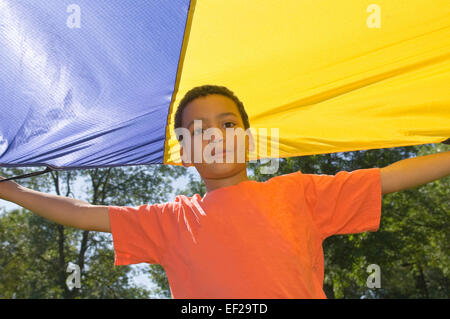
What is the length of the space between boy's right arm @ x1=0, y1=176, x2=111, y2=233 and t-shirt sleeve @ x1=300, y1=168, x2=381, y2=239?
2.77 feet

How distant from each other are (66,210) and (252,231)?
2.52ft

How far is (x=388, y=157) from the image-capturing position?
1420cm

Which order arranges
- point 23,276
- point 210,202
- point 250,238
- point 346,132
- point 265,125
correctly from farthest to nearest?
point 23,276
point 265,125
point 346,132
point 210,202
point 250,238

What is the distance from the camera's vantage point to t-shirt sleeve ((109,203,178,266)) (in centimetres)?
Answer: 204

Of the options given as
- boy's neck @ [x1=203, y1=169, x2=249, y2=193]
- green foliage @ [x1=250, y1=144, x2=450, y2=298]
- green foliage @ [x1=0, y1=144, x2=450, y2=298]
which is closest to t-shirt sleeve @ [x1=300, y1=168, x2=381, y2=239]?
boy's neck @ [x1=203, y1=169, x2=249, y2=193]

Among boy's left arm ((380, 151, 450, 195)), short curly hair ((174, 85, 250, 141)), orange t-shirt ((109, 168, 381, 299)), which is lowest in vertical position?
orange t-shirt ((109, 168, 381, 299))

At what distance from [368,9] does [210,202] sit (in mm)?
1156

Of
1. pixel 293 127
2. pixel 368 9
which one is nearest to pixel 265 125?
pixel 293 127

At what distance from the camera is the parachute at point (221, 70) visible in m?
2.35

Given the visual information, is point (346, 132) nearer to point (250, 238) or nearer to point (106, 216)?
point (250, 238)

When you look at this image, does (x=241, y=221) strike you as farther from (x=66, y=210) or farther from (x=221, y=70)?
(x=221, y=70)

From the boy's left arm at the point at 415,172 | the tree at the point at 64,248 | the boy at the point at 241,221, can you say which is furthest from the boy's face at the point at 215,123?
the tree at the point at 64,248

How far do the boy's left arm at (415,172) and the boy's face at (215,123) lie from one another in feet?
1.90

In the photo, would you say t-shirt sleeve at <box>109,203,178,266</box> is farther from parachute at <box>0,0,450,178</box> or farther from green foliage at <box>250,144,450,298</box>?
green foliage at <box>250,144,450,298</box>
